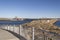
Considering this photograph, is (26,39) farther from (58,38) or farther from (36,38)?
(58,38)

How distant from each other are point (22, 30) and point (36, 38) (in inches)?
230

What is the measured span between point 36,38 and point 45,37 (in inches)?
98.4

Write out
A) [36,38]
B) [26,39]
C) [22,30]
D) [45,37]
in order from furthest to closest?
[22,30]
[26,39]
[36,38]
[45,37]

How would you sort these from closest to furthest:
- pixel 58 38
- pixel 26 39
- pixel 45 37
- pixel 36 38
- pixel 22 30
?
pixel 58 38 < pixel 45 37 < pixel 36 38 < pixel 26 39 < pixel 22 30

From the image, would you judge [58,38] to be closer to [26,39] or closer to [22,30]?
[26,39]

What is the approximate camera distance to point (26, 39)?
14875 mm

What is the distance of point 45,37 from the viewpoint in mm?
10641

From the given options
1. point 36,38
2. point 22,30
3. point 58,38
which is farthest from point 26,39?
point 58,38

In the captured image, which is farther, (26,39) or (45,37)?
(26,39)

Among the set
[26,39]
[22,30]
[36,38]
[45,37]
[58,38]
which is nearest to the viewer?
[58,38]

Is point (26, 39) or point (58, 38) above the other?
point (58, 38)

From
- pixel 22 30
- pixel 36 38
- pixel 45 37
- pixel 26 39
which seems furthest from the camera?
pixel 22 30

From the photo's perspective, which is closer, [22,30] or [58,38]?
[58,38]

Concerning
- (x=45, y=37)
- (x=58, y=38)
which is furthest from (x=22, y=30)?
(x=58, y=38)
